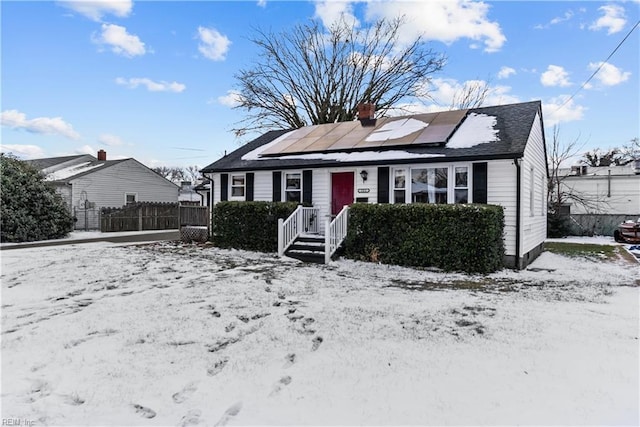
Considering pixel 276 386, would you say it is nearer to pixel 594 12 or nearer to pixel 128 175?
pixel 594 12

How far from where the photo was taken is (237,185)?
42.7 feet

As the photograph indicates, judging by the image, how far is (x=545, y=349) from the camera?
3.80 metres

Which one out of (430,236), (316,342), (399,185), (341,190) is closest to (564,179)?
(399,185)

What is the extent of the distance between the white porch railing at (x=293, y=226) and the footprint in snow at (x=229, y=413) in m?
7.53

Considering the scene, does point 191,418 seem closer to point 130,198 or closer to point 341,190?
point 341,190

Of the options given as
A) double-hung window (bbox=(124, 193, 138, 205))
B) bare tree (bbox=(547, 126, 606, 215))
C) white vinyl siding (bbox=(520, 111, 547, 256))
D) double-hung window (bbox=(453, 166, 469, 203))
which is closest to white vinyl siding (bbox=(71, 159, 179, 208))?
double-hung window (bbox=(124, 193, 138, 205))

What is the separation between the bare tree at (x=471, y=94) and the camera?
24.0 m

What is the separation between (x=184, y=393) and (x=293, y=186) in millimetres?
9242

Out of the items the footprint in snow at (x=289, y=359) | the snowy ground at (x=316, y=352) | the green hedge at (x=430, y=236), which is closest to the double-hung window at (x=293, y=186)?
the green hedge at (x=430, y=236)

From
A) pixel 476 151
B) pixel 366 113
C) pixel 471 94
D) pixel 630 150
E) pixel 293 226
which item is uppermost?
pixel 471 94

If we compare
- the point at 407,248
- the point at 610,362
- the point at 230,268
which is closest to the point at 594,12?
the point at 407,248

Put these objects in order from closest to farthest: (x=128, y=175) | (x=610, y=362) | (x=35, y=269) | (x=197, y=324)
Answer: (x=610, y=362), (x=197, y=324), (x=35, y=269), (x=128, y=175)

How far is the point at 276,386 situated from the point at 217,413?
551 mm

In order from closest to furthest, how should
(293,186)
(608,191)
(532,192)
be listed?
(532,192) → (293,186) → (608,191)
